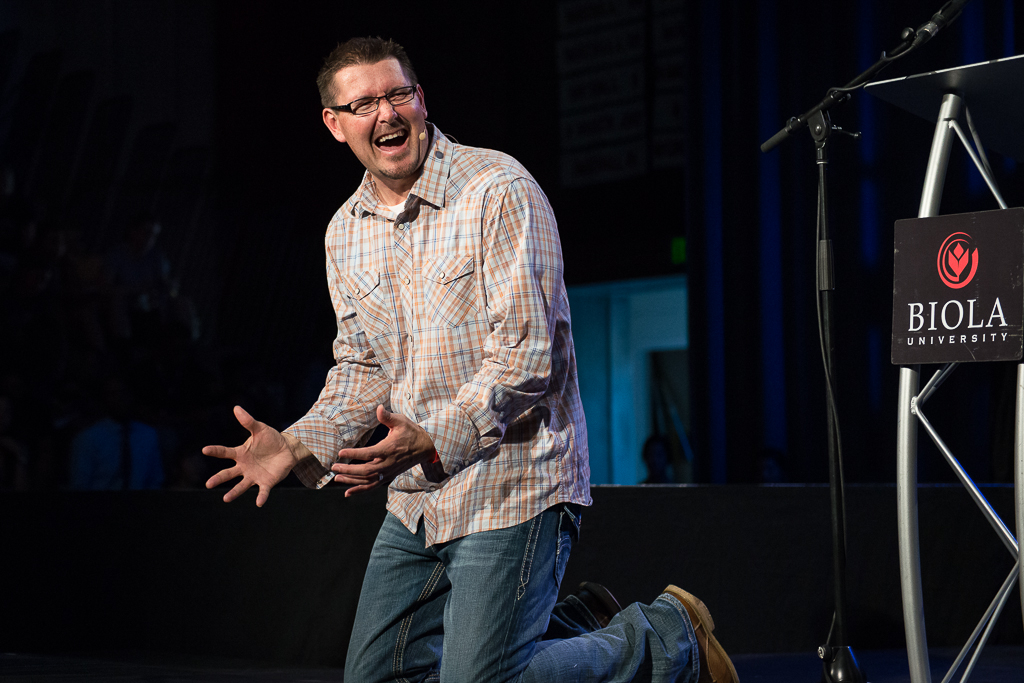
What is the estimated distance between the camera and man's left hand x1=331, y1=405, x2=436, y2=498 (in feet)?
4.76

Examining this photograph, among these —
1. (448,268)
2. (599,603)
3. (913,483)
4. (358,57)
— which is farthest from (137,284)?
(913,483)

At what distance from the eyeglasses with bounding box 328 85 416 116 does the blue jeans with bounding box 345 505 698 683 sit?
0.68 m

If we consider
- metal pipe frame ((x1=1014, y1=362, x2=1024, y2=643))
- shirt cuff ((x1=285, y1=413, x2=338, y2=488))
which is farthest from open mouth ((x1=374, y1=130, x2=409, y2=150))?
metal pipe frame ((x1=1014, y1=362, x2=1024, y2=643))

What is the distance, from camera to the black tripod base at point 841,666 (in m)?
2.11

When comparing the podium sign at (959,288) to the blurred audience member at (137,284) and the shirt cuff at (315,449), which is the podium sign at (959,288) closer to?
the shirt cuff at (315,449)

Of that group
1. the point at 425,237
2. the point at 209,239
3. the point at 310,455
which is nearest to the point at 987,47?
the point at 425,237

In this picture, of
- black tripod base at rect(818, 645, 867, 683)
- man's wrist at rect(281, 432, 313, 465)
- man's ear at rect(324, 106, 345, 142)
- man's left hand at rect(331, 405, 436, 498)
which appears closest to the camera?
man's left hand at rect(331, 405, 436, 498)

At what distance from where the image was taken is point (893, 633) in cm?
280

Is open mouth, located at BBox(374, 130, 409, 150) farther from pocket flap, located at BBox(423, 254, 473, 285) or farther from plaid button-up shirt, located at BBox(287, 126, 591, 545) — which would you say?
pocket flap, located at BBox(423, 254, 473, 285)

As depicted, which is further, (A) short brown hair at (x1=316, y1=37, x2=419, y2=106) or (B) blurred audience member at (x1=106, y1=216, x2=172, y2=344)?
(B) blurred audience member at (x1=106, y1=216, x2=172, y2=344)

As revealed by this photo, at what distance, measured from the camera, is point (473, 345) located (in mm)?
1756

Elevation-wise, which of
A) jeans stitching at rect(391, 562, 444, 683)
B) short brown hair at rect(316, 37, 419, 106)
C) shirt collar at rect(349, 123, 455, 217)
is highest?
short brown hair at rect(316, 37, 419, 106)

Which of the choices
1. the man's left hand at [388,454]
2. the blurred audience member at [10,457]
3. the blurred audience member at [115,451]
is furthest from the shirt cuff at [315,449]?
the blurred audience member at [10,457]

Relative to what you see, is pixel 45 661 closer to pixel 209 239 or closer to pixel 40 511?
pixel 40 511
